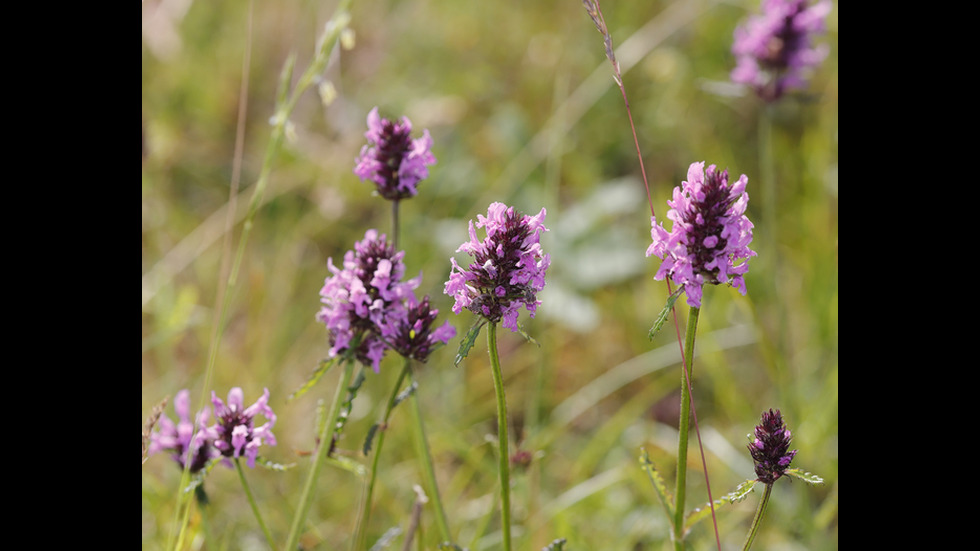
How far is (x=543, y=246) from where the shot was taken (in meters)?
3.78

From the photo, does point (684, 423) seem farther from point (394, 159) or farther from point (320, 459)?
point (394, 159)

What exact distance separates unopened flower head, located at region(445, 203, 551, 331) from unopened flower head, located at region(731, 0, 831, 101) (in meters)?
1.77

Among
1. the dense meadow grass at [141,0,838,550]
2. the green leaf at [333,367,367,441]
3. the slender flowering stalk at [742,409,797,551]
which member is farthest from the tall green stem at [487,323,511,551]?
the dense meadow grass at [141,0,838,550]

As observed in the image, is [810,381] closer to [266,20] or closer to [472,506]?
[472,506]

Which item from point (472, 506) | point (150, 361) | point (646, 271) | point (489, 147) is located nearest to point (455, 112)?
point (489, 147)

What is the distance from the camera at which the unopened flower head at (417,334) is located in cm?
169

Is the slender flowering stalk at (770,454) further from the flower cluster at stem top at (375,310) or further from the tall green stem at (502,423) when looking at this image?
the flower cluster at stem top at (375,310)

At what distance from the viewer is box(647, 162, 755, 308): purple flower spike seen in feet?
4.47

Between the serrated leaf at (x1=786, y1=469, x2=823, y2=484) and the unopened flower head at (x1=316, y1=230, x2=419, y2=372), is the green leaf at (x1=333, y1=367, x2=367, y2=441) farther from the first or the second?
the serrated leaf at (x1=786, y1=469, x2=823, y2=484)

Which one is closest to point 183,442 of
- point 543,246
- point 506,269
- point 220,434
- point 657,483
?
point 220,434

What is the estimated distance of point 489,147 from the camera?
438 cm

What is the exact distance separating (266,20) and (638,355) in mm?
2882

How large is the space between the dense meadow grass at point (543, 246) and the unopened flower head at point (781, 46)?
99 millimetres

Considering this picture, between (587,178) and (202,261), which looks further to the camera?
(587,178)
